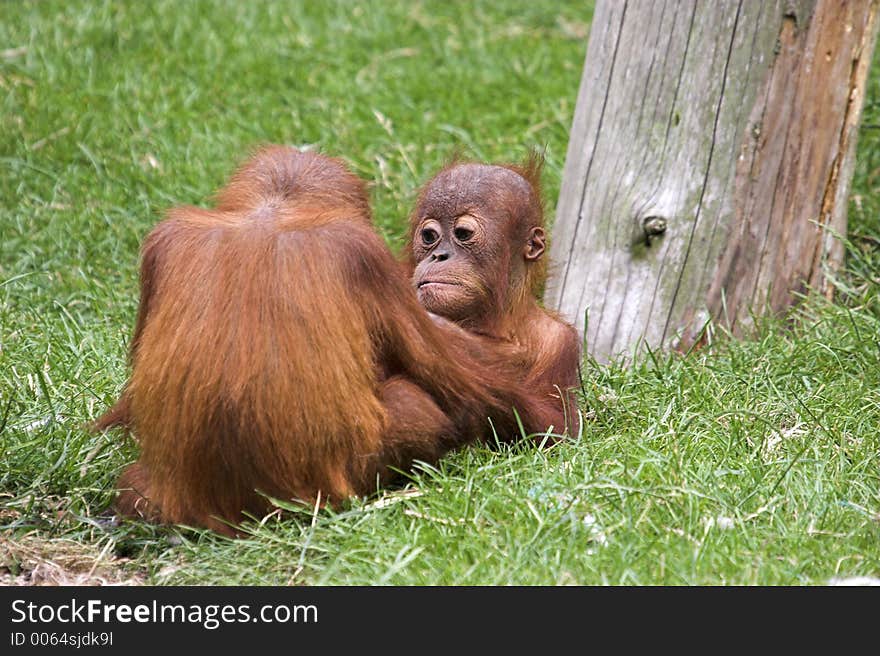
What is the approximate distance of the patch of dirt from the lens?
3.49m

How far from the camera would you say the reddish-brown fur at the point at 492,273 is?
13.6 feet

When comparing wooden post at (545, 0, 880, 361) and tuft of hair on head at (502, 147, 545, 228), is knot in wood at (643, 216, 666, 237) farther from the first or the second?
tuft of hair on head at (502, 147, 545, 228)

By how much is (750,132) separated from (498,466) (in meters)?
1.89

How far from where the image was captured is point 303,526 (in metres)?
3.58

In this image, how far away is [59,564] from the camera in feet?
11.7

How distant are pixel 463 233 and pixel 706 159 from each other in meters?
1.20

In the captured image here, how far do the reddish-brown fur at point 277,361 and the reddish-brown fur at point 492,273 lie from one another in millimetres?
370

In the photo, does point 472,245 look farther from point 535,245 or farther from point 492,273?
point 535,245

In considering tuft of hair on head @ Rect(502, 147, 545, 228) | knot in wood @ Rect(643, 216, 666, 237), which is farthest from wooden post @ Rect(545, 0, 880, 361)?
tuft of hair on head @ Rect(502, 147, 545, 228)

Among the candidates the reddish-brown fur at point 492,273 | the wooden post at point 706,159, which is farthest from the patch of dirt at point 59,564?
the wooden post at point 706,159

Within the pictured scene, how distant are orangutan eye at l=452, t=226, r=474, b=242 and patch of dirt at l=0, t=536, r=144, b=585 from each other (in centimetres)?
145

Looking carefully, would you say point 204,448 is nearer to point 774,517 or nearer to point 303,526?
point 303,526

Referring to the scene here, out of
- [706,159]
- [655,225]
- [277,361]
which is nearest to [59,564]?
[277,361]
